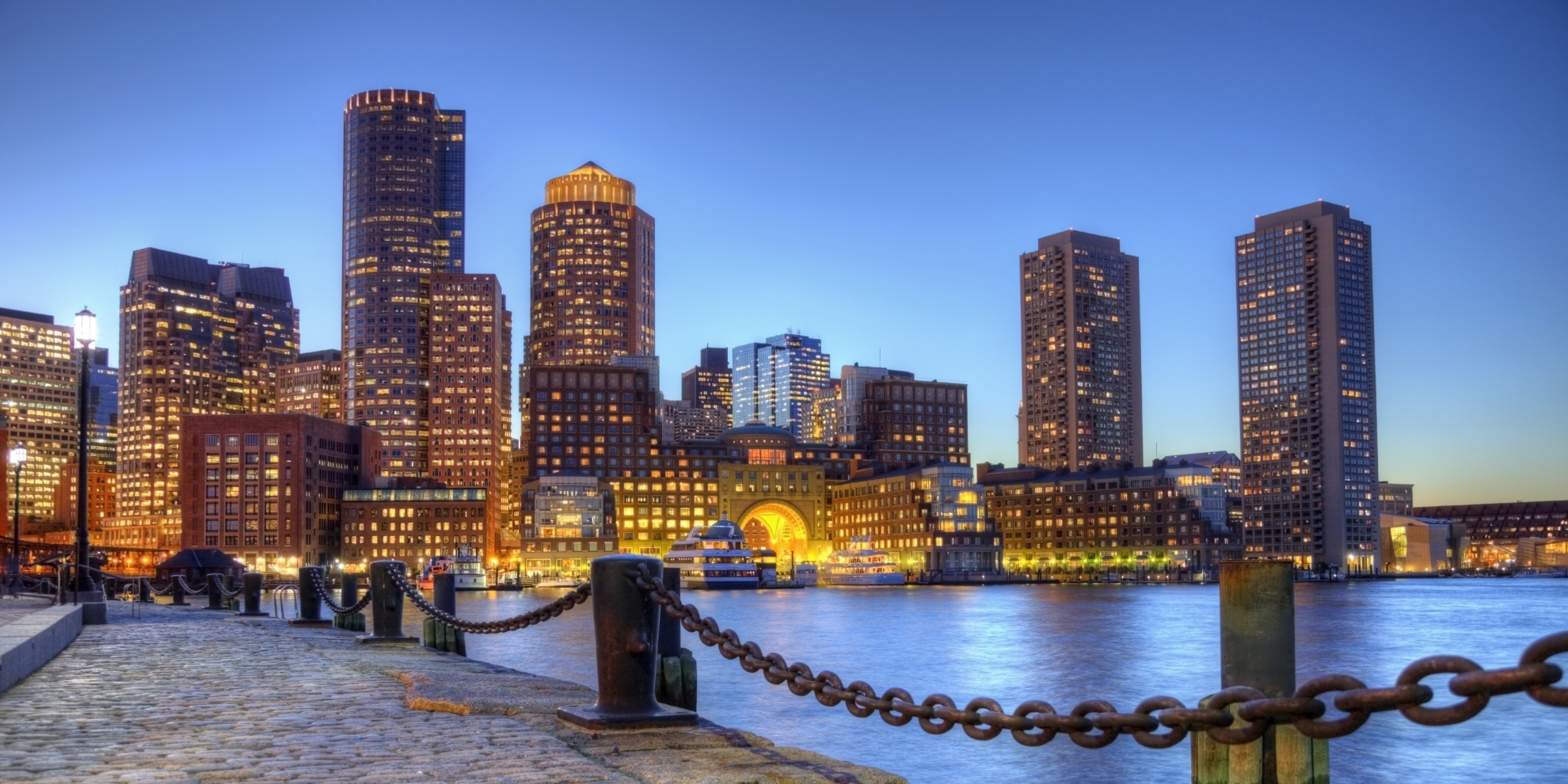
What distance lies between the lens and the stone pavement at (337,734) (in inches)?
319

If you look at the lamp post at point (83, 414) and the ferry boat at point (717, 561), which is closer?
the lamp post at point (83, 414)

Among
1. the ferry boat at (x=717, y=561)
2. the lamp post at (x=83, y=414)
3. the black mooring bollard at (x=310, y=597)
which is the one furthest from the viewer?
the ferry boat at (x=717, y=561)

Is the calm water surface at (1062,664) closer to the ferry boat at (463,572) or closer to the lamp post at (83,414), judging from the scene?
the lamp post at (83,414)

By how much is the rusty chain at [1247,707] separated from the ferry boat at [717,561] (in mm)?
151825

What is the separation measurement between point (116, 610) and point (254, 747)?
1173 inches

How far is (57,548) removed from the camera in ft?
246

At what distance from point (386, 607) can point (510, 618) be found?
7747mm

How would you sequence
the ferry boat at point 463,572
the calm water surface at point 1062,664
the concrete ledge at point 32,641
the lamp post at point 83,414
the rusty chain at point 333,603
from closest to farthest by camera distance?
the concrete ledge at point 32,641, the rusty chain at point 333,603, the calm water surface at point 1062,664, the lamp post at point 83,414, the ferry boat at point 463,572

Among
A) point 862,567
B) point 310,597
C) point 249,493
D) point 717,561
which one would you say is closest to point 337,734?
point 310,597

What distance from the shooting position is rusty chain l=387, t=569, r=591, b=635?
12727 mm

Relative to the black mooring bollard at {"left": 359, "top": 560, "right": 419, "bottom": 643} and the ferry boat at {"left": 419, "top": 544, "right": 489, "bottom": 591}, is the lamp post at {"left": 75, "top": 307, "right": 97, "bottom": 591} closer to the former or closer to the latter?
the black mooring bollard at {"left": 359, "top": 560, "right": 419, "bottom": 643}

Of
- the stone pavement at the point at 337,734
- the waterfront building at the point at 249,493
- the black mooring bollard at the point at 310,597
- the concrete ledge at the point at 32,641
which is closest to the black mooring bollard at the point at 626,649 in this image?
the stone pavement at the point at 337,734

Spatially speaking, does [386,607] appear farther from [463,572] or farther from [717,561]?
[463,572]

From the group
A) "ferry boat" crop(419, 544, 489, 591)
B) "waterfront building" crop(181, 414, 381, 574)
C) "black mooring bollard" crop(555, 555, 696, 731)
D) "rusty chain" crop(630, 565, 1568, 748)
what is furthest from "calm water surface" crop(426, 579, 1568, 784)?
"waterfront building" crop(181, 414, 381, 574)
